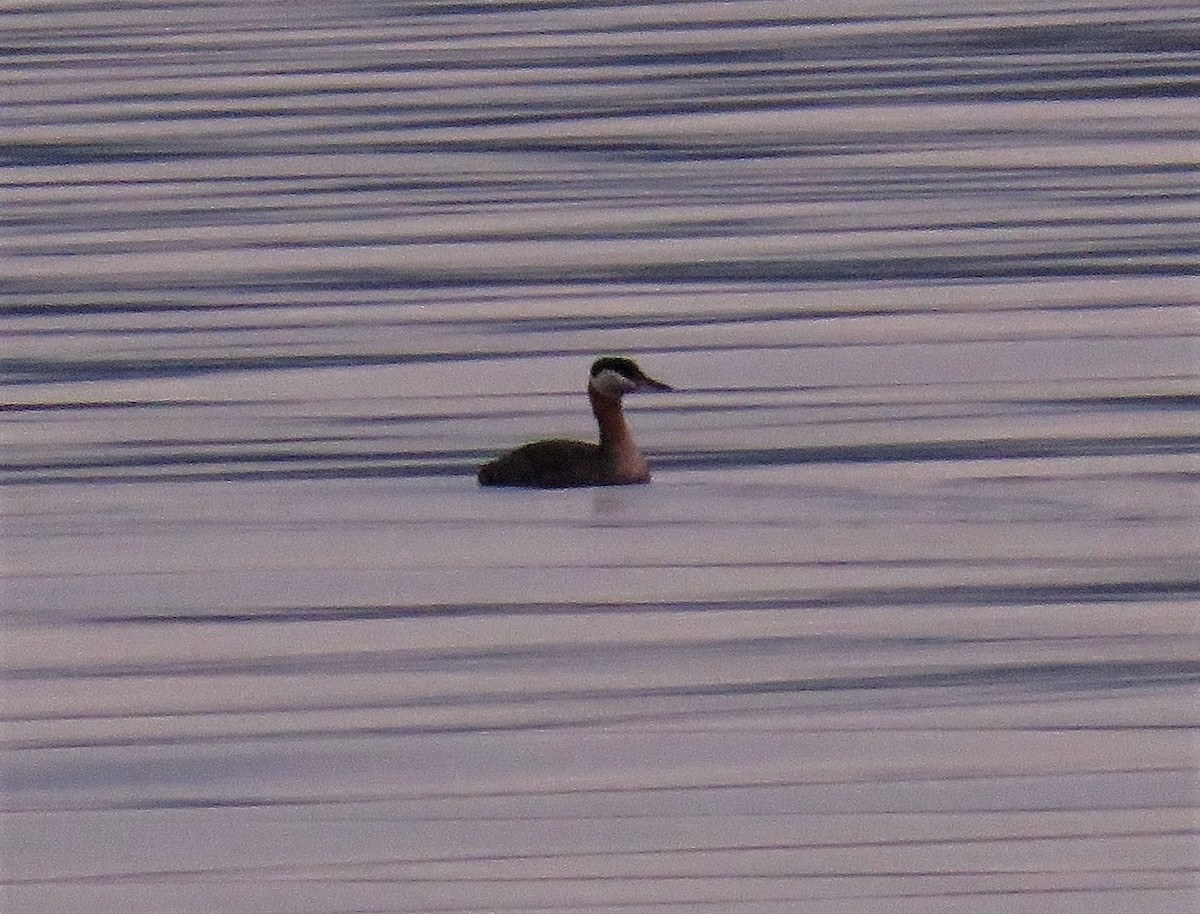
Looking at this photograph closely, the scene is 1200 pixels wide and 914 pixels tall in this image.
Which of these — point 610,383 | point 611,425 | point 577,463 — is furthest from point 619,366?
point 577,463

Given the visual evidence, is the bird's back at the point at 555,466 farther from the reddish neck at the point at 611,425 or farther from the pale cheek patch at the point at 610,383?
the pale cheek patch at the point at 610,383

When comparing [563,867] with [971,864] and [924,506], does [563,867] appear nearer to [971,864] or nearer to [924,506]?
[971,864]

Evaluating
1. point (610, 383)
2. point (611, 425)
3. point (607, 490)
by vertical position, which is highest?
point (610, 383)

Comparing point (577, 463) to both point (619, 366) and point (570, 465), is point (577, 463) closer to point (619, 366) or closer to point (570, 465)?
point (570, 465)

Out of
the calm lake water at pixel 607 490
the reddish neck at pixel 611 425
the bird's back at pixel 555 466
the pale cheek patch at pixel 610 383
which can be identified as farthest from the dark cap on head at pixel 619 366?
the bird's back at pixel 555 466

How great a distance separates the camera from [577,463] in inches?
308

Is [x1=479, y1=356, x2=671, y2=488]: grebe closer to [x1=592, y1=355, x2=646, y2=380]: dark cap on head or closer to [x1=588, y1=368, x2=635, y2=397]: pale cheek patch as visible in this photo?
[x1=588, y1=368, x2=635, y2=397]: pale cheek patch

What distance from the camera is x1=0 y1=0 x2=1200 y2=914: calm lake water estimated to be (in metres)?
5.29

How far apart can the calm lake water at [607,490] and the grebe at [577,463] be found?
2.1 inches

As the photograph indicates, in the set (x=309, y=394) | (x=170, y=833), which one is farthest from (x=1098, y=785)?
(x=309, y=394)

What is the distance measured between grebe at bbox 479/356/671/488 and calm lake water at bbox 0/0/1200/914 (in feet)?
0.17

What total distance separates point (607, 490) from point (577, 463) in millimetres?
90

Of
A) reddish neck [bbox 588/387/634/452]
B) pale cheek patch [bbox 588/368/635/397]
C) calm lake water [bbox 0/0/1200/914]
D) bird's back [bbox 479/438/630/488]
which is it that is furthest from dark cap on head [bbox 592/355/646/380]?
bird's back [bbox 479/438/630/488]

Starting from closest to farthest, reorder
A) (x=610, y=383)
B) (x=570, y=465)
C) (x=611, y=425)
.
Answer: (x=570, y=465) < (x=611, y=425) < (x=610, y=383)
